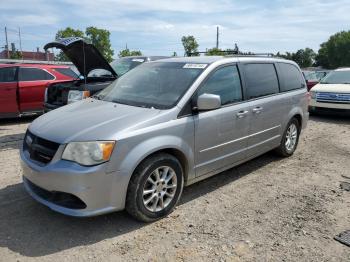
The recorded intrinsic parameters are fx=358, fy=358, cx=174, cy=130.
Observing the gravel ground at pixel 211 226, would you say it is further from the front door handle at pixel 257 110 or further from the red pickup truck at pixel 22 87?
the red pickup truck at pixel 22 87

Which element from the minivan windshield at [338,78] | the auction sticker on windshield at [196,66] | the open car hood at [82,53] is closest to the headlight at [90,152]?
the auction sticker on windshield at [196,66]

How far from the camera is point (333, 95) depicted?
10844 mm

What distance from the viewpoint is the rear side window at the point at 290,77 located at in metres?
6.10

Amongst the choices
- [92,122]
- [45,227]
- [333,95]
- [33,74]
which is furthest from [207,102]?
[333,95]

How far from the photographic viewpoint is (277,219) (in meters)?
4.08

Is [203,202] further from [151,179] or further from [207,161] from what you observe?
[151,179]

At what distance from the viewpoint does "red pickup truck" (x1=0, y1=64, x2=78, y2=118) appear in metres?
9.14

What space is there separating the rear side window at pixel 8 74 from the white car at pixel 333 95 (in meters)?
8.80

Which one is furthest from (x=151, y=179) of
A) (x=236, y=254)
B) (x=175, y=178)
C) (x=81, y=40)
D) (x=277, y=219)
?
(x=81, y=40)

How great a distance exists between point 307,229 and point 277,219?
342mm

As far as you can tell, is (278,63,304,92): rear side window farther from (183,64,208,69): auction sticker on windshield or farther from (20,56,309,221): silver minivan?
(183,64,208,69): auction sticker on windshield

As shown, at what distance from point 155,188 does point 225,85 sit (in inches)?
67.8

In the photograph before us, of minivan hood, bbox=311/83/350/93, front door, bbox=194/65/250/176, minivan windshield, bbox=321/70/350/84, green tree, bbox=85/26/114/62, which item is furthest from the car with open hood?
green tree, bbox=85/26/114/62

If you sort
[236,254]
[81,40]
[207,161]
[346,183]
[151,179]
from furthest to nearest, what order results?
1. [81,40]
2. [346,183]
3. [207,161]
4. [151,179]
5. [236,254]
